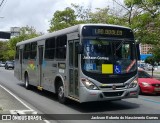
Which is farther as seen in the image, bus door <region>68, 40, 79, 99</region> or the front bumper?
bus door <region>68, 40, 79, 99</region>

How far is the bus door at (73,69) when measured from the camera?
424 inches

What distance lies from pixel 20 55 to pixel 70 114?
11.0 m

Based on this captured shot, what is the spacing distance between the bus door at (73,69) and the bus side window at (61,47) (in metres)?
0.59

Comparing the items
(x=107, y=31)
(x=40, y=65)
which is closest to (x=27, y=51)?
(x=40, y=65)

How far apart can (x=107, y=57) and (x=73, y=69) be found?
1.33 meters

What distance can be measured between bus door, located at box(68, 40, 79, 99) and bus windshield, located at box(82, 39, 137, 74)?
0.53m

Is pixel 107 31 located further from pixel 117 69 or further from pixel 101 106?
pixel 101 106

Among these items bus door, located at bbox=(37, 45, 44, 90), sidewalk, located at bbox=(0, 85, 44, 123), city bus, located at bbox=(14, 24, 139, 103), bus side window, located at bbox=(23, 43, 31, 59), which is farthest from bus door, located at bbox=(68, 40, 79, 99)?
bus side window, located at bbox=(23, 43, 31, 59)

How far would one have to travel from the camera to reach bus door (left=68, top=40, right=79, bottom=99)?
35.4ft

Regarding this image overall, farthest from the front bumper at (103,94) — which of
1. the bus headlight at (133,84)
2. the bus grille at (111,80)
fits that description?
the bus grille at (111,80)

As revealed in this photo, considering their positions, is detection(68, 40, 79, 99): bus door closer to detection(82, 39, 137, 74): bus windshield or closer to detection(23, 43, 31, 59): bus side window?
detection(82, 39, 137, 74): bus windshield

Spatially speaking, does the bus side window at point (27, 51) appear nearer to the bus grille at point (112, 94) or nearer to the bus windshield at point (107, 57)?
the bus windshield at point (107, 57)

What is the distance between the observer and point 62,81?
12.1 meters

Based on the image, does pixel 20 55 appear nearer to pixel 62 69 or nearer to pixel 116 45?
pixel 62 69
